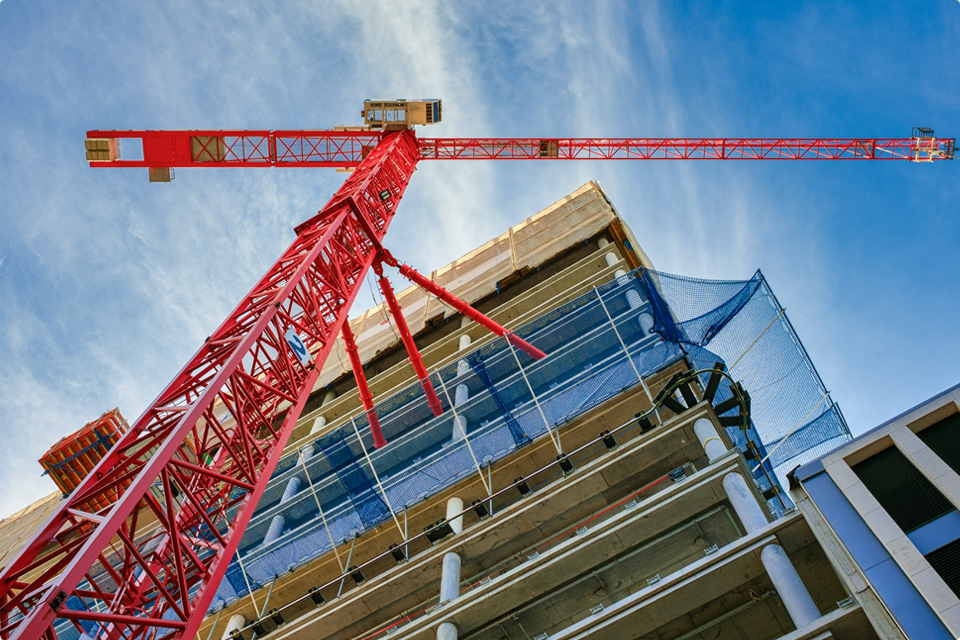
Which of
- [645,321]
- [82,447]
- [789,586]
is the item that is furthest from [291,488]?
[789,586]

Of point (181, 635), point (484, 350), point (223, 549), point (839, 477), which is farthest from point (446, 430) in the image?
point (839, 477)

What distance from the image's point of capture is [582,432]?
64.8ft

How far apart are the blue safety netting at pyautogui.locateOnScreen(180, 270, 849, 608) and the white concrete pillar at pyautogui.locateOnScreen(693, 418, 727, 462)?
103cm

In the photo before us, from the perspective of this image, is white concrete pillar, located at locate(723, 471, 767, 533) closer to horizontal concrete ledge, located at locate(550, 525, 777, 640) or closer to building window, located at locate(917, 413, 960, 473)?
horizontal concrete ledge, located at locate(550, 525, 777, 640)

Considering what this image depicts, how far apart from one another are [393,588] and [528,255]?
21.3m

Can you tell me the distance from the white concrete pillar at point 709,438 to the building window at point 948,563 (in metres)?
5.33

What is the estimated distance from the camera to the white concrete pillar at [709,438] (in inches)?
618

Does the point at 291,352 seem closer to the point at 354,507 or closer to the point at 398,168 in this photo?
the point at 354,507

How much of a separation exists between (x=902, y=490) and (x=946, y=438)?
1057mm

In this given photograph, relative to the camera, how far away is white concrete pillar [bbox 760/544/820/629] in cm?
1122

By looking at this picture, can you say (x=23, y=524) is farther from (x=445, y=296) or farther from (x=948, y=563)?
(x=948, y=563)

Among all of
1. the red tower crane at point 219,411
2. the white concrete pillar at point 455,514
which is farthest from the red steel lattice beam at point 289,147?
the white concrete pillar at point 455,514

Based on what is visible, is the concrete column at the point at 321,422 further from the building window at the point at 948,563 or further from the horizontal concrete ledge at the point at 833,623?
the building window at the point at 948,563

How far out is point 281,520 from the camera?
23.9 metres
